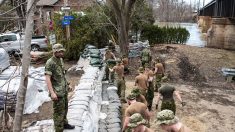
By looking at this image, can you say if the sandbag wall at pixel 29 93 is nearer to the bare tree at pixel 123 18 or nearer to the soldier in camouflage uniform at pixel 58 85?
the soldier in camouflage uniform at pixel 58 85

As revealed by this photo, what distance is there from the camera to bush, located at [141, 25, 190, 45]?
3175cm

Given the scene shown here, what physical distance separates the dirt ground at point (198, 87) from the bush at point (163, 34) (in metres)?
2.86

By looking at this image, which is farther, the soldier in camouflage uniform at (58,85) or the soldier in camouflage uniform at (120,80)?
the soldier in camouflage uniform at (120,80)

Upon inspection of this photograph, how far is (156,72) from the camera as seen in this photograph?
14086 millimetres

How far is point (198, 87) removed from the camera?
1727cm

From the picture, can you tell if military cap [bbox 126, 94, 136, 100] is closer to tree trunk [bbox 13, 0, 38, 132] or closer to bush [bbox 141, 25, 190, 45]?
tree trunk [bbox 13, 0, 38, 132]

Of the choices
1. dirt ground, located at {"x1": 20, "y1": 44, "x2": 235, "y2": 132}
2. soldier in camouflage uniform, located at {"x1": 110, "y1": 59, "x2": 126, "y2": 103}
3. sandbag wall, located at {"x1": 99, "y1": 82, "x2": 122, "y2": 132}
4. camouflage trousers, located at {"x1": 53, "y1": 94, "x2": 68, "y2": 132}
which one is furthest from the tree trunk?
soldier in camouflage uniform, located at {"x1": 110, "y1": 59, "x2": 126, "y2": 103}

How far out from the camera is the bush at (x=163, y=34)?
3175cm

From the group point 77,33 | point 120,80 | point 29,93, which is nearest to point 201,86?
point 120,80

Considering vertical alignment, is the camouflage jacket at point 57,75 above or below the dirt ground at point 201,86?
above

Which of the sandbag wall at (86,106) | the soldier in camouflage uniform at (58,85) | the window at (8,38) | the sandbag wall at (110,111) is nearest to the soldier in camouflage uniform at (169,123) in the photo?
the soldier in camouflage uniform at (58,85)

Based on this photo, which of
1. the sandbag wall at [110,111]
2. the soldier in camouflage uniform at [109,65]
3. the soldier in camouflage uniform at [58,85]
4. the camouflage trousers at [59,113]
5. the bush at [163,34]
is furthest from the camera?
the bush at [163,34]

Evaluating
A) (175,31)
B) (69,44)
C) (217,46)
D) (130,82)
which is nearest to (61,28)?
(69,44)

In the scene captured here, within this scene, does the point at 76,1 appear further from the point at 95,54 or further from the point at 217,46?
the point at 95,54
